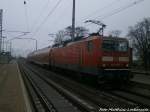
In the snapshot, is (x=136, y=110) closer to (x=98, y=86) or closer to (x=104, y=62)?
(x=104, y=62)

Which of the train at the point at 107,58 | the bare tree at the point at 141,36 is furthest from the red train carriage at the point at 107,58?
the bare tree at the point at 141,36

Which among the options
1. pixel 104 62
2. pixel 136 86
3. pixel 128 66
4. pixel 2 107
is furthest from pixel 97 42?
pixel 2 107

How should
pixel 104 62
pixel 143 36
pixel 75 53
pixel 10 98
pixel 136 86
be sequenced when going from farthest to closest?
pixel 143 36 < pixel 75 53 < pixel 136 86 < pixel 104 62 < pixel 10 98

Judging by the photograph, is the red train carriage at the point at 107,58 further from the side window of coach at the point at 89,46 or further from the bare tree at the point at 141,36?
the bare tree at the point at 141,36

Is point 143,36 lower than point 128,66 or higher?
higher

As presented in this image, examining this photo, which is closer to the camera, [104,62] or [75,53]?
[104,62]

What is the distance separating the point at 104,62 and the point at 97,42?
1285 mm

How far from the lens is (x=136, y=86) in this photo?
Result: 60.1 feet

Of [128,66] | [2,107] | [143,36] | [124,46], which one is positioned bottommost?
[2,107]

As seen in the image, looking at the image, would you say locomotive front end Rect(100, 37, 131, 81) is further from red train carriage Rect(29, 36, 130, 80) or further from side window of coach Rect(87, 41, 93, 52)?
side window of coach Rect(87, 41, 93, 52)

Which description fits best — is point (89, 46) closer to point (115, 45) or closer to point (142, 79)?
point (115, 45)

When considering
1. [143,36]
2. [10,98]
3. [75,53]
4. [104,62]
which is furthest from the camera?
[143,36]

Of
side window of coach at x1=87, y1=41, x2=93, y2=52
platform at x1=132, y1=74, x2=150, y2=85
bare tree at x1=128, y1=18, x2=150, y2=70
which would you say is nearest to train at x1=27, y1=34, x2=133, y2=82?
side window of coach at x1=87, y1=41, x2=93, y2=52

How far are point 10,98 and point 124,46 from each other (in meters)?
7.58
